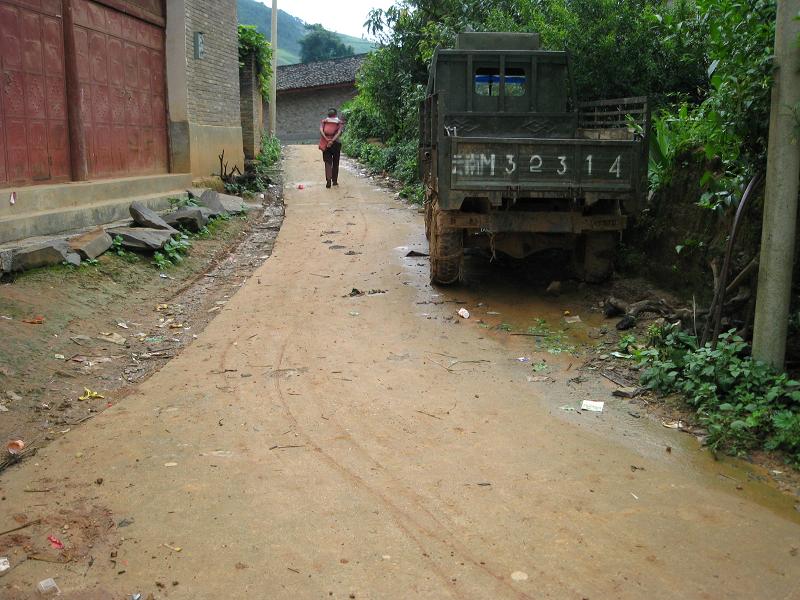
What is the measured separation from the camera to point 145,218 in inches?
399

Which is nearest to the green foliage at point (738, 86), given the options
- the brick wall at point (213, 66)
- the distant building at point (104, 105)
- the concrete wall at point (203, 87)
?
the distant building at point (104, 105)

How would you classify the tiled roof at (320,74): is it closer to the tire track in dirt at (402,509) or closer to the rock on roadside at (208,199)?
the rock on roadside at (208,199)

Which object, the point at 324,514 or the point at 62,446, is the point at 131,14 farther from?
Answer: the point at 324,514

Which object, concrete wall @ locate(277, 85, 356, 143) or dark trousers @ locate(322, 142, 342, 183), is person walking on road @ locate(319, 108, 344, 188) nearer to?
dark trousers @ locate(322, 142, 342, 183)

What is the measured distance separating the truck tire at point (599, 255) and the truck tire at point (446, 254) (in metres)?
1.40

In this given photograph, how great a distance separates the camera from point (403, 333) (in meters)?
6.82

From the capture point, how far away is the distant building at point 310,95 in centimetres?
3634

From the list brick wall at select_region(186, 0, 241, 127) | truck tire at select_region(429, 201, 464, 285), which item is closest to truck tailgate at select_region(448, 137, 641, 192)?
truck tire at select_region(429, 201, 464, 285)

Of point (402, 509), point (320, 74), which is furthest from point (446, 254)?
point (320, 74)

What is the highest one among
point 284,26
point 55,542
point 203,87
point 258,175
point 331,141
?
point 284,26

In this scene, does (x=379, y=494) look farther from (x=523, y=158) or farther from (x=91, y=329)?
(x=523, y=158)

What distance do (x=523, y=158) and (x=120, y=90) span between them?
7.32 meters

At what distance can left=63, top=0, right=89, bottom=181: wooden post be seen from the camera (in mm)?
9898

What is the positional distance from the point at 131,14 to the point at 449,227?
741 cm
